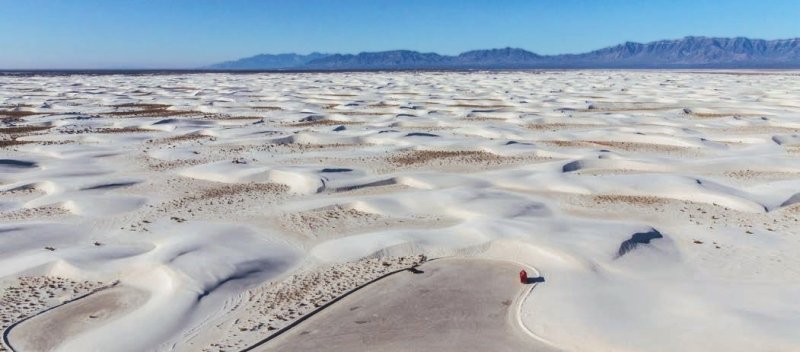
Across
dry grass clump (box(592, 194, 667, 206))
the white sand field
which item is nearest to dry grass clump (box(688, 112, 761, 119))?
the white sand field

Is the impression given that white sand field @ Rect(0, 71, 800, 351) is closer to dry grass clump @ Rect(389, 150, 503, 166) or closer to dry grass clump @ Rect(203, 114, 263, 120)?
dry grass clump @ Rect(389, 150, 503, 166)

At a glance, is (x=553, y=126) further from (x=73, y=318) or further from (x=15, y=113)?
(x=15, y=113)

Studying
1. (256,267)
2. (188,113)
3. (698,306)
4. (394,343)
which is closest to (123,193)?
(256,267)

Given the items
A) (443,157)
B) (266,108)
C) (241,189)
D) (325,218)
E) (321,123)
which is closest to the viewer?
(325,218)

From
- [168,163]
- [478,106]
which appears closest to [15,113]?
[168,163]

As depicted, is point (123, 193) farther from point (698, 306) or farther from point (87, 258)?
point (698, 306)
